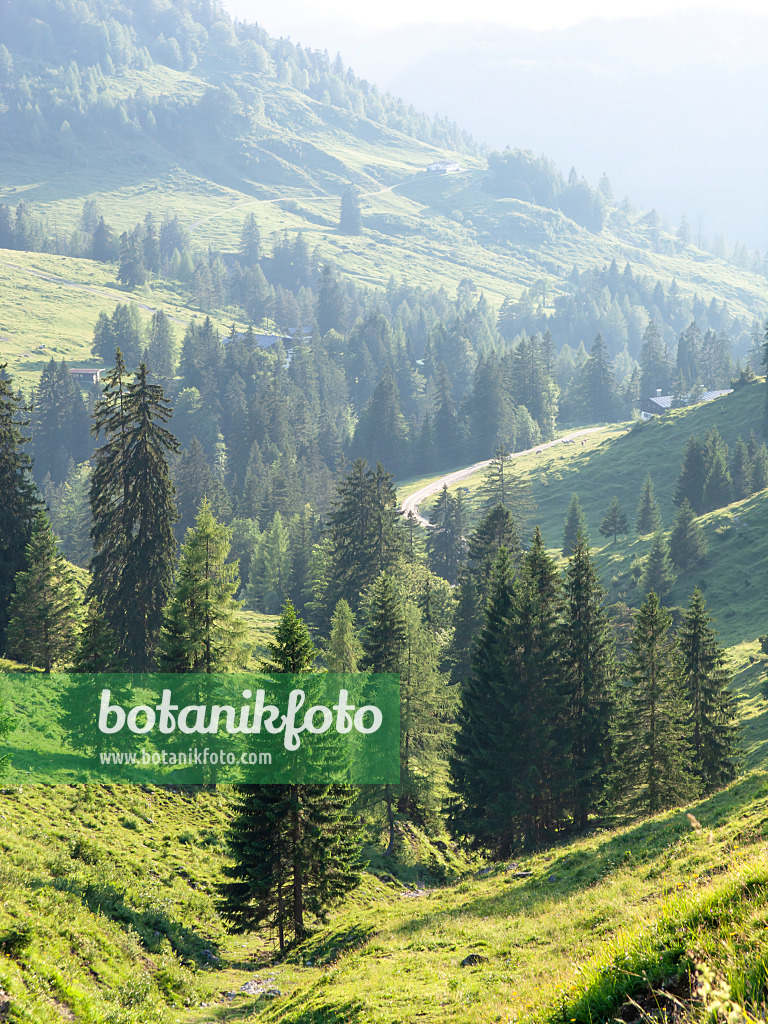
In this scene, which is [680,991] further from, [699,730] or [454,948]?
[699,730]

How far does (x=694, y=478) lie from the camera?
10512 centimetres

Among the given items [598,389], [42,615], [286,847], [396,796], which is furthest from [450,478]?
[286,847]

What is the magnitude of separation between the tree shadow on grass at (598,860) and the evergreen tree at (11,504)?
104ft

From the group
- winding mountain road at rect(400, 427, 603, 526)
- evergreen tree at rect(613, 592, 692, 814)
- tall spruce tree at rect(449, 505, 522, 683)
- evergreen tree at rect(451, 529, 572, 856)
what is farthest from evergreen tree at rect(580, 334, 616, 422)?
evergreen tree at rect(613, 592, 692, 814)

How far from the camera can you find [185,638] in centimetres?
3681

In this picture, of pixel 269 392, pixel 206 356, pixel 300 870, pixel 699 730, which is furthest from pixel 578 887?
pixel 206 356

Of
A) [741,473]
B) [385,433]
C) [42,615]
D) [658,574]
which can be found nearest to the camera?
[42,615]

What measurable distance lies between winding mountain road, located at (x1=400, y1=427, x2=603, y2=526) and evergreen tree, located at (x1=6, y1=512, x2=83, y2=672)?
82908 mm

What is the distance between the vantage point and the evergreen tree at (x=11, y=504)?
147ft

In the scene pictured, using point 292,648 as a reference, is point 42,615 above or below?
above

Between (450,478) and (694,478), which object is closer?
(694,478)

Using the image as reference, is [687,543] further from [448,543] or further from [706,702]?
[706,702]

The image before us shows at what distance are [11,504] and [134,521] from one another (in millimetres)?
9047

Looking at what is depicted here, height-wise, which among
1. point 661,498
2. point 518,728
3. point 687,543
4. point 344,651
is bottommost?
point 518,728
